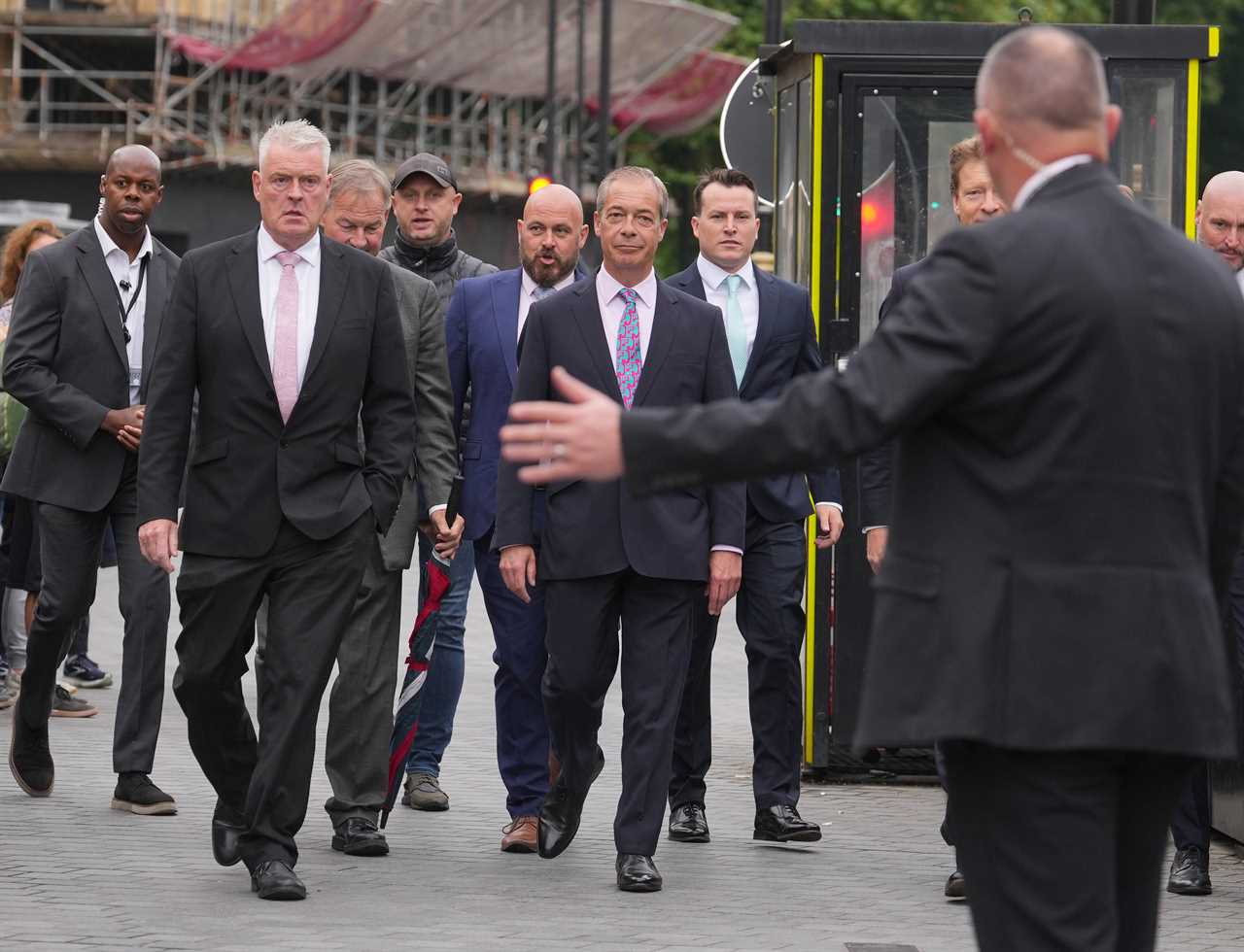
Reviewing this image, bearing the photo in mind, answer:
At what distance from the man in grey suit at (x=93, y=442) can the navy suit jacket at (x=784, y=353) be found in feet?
6.37

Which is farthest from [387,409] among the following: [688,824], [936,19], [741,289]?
[936,19]

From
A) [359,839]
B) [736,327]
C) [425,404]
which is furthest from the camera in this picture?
[736,327]

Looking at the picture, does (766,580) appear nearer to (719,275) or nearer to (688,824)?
(688,824)

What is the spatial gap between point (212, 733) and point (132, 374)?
81.2 inches

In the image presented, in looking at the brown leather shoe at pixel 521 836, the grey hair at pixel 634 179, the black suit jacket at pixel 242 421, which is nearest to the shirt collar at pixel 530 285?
the grey hair at pixel 634 179

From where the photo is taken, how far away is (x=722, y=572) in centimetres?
737

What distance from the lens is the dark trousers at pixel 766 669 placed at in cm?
819

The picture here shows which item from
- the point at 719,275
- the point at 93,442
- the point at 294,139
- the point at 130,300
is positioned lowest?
the point at 93,442

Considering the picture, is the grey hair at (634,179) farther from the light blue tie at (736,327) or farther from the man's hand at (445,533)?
the man's hand at (445,533)

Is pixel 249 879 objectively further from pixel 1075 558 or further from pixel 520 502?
pixel 1075 558

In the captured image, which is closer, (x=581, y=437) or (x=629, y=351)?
(x=581, y=437)

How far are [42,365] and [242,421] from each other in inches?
77.4

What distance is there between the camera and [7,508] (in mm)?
11406

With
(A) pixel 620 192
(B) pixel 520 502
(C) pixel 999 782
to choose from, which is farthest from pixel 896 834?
(C) pixel 999 782
